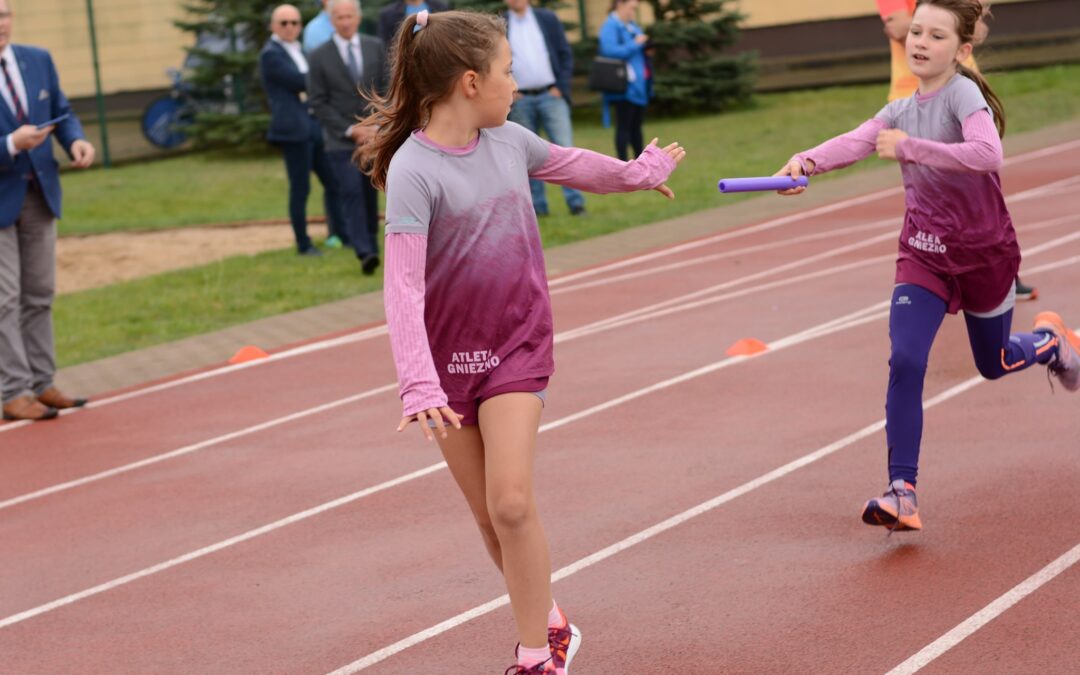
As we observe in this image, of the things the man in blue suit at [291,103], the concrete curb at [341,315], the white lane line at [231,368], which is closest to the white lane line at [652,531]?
the white lane line at [231,368]

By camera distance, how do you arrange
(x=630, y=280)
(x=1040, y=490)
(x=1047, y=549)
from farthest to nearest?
(x=630, y=280) < (x=1040, y=490) < (x=1047, y=549)

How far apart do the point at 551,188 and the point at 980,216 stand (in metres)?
12.6

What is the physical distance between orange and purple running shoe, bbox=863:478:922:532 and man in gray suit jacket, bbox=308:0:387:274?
25.5 feet

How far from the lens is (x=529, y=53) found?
1451 cm

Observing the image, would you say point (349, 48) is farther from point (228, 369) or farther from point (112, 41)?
point (112, 41)

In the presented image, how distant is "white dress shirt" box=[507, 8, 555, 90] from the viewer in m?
14.5

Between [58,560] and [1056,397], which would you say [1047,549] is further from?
[58,560]

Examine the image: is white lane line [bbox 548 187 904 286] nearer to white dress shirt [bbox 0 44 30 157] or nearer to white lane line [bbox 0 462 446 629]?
white dress shirt [bbox 0 44 30 157]

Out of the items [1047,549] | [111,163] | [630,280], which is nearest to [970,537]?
[1047,549]

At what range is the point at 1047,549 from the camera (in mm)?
Result: 5547

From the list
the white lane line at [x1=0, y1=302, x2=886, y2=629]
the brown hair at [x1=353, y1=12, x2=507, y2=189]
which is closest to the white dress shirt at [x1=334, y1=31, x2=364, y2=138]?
the white lane line at [x1=0, y1=302, x2=886, y2=629]

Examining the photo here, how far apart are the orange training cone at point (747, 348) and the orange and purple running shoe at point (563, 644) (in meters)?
4.79

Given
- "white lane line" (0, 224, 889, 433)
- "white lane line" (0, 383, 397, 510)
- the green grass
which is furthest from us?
the green grass

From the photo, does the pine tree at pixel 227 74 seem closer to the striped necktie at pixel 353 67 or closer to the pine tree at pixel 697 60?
the pine tree at pixel 697 60
